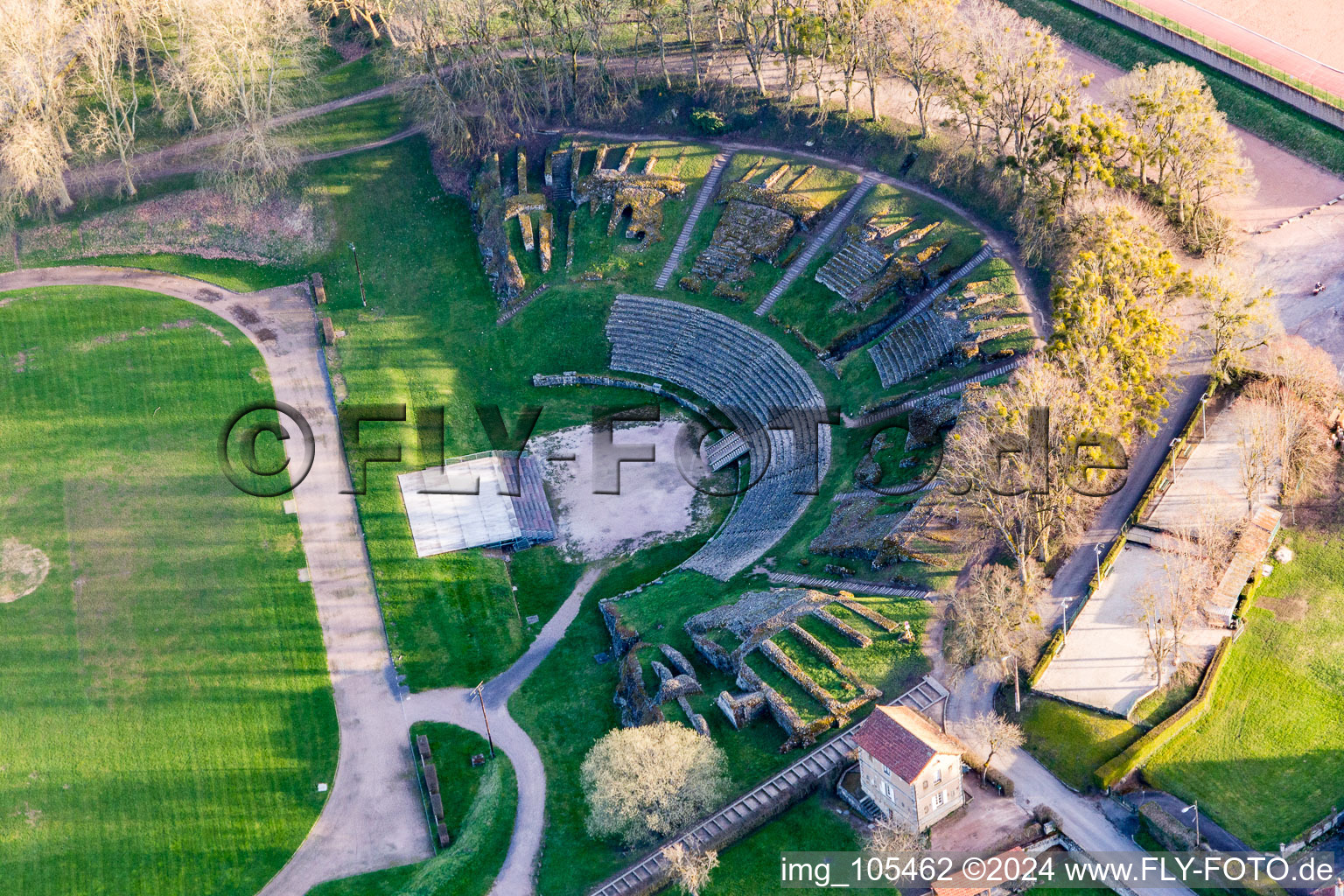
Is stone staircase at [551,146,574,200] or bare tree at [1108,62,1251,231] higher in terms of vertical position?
stone staircase at [551,146,574,200]

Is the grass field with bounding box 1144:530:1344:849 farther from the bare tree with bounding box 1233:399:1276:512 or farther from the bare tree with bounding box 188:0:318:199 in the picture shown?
the bare tree with bounding box 188:0:318:199

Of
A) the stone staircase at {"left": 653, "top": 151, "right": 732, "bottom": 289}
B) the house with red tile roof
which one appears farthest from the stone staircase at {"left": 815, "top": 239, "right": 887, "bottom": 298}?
the house with red tile roof

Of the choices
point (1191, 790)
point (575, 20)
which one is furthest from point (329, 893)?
point (575, 20)

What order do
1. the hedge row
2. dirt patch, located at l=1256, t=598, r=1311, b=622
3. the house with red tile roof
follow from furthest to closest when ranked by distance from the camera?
dirt patch, located at l=1256, t=598, r=1311, b=622, the hedge row, the house with red tile roof

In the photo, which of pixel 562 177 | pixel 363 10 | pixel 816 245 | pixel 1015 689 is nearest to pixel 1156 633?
pixel 1015 689

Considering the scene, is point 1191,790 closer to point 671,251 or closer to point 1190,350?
point 1190,350

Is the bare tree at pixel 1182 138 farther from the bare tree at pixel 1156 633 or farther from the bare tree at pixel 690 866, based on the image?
the bare tree at pixel 690 866
